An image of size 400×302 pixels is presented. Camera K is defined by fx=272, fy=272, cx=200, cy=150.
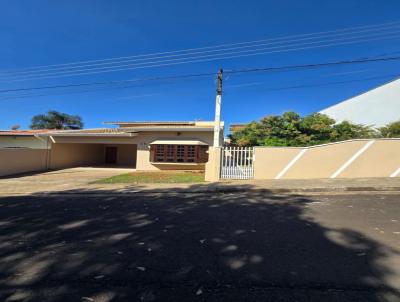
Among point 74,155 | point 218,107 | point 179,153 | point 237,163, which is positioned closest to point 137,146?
point 179,153

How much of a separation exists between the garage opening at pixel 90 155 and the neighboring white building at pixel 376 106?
2052cm

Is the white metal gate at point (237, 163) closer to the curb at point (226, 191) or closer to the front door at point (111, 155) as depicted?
the curb at point (226, 191)

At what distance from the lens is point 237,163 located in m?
12.3

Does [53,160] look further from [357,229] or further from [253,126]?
[357,229]

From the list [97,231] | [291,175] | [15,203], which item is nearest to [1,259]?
[97,231]

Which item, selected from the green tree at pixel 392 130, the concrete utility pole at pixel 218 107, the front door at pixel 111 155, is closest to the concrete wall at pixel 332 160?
the concrete utility pole at pixel 218 107

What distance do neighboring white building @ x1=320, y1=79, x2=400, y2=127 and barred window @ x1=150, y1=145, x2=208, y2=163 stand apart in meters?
14.8

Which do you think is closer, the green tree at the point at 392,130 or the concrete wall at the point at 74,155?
the green tree at the point at 392,130

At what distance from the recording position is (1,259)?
3748 mm

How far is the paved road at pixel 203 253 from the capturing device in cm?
282

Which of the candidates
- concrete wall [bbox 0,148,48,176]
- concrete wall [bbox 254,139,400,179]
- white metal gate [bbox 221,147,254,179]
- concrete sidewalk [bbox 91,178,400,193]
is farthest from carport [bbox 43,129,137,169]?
concrete wall [bbox 254,139,400,179]

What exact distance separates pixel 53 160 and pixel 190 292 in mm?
21520

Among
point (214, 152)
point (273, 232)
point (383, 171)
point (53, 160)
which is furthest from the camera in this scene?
point (53, 160)

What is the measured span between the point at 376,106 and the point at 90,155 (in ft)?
84.2
